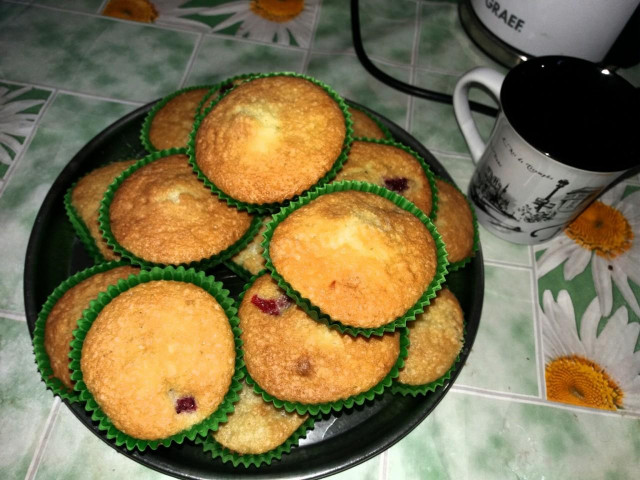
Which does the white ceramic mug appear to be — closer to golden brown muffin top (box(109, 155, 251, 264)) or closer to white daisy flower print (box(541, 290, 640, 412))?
white daisy flower print (box(541, 290, 640, 412))

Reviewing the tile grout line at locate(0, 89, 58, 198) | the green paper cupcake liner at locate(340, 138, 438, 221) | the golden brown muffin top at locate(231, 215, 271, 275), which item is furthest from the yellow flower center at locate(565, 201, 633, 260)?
the tile grout line at locate(0, 89, 58, 198)

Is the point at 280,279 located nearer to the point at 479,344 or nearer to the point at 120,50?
the point at 479,344

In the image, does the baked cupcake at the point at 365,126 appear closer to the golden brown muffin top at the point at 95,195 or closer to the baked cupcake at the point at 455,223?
the baked cupcake at the point at 455,223

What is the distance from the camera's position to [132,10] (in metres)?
2.60

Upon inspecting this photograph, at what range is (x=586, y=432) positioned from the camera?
63.4 inches

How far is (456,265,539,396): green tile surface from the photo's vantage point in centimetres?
167

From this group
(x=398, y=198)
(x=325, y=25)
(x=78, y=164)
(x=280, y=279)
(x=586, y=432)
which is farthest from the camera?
(x=325, y=25)

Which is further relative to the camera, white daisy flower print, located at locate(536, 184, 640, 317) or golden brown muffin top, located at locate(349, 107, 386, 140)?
white daisy flower print, located at locate(536, 184, 640, 317)

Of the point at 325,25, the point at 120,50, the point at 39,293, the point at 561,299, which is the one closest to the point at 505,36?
the point at 325,25

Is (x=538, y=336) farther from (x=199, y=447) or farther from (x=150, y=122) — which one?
(x=150, y=122)

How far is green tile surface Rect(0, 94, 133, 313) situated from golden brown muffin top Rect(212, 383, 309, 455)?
866 millimetres

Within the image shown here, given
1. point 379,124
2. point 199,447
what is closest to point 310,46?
point 379,124

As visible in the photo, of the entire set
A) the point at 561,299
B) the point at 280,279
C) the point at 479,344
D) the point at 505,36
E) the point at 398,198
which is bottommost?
the point at 479,344

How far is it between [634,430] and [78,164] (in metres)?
2.10
